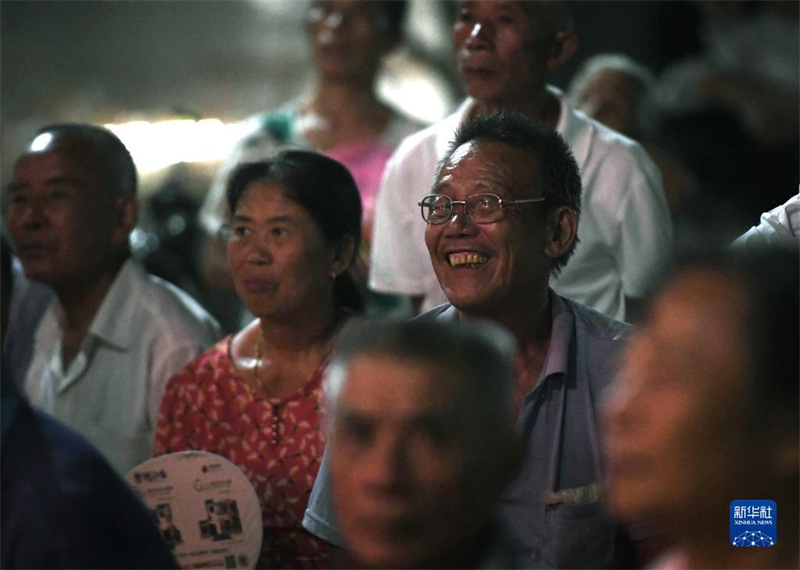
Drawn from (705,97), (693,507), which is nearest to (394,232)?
(705,97)

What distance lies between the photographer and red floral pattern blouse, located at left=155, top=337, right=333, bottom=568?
3.51 metres

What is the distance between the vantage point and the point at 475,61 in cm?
414

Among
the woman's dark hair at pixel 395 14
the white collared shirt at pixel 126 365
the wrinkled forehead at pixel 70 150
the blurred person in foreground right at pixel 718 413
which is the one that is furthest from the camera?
the woman's dark hair at pixel 395 14

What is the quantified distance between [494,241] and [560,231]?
0.17 m

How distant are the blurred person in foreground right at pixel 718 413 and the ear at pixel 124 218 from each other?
2.71 metres

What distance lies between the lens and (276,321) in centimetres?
379

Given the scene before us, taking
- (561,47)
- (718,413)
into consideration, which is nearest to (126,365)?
(561,47)

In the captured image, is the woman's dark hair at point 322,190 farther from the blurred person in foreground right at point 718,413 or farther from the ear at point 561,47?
the blurred person in foreground right at point 718,413

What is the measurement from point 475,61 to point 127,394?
1.38 metres

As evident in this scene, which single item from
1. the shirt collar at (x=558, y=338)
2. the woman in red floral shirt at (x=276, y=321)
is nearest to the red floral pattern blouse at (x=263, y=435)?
the woman in red floral shirt at (x=276, y=321)

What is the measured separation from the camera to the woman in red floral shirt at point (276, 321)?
3672 mm

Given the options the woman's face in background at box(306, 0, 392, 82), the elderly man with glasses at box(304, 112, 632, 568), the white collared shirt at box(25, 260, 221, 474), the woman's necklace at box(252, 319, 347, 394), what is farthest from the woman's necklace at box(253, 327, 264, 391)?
the woman's face in background at box(306, 0, 392, 82)

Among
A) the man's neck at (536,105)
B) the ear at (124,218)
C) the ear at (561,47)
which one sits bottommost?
the ear at (124,218)

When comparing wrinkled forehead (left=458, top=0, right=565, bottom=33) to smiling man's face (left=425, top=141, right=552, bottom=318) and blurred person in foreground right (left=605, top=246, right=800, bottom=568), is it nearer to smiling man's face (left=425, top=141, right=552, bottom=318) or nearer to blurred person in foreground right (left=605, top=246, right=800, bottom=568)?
smiling man's face (left=425, top=141, right=552, bottom=318)
